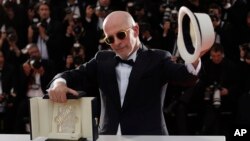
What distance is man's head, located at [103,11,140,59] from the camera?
6.96 feet

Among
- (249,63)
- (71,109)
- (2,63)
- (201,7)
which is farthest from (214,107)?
(71,109)

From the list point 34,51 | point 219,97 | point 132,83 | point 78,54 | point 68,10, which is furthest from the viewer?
point 68,10

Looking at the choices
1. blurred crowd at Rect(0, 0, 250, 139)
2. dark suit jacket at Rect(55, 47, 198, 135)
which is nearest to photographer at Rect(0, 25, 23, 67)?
blurred crowd at Rect(0, 0, 250, 139)

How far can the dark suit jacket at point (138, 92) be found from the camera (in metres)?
2.26

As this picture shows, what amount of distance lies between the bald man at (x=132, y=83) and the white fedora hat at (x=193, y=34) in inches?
12.2

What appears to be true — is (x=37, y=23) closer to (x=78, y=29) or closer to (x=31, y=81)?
(x=78, y=29)

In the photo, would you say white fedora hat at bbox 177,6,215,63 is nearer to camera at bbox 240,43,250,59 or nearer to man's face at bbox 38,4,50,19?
camera at bbox 240,43,250,59

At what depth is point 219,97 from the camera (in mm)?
4906

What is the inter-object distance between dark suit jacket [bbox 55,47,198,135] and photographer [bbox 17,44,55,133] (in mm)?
3124

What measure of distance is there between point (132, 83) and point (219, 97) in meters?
2.80

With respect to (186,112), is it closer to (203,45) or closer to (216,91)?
(216,91)

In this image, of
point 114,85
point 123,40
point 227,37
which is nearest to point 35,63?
point 227,37

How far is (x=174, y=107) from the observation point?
5012mm

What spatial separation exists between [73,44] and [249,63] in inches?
83.6
